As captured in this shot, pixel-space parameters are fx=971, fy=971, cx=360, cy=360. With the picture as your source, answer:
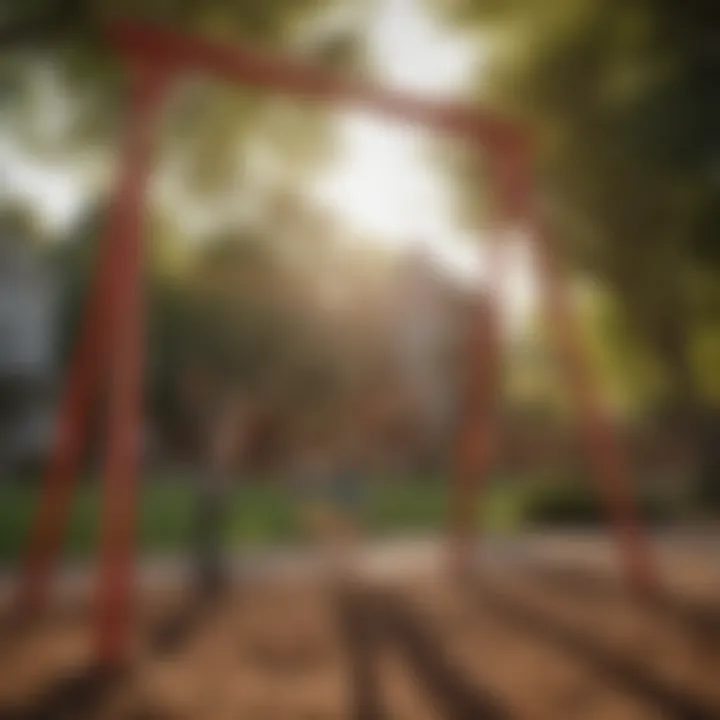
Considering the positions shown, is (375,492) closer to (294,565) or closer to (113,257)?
(294,565)

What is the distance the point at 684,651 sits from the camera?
57.0 inches

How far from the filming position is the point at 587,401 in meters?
1.62

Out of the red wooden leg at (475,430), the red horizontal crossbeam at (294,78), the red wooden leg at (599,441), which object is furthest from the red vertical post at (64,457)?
the red wooden leg at (599,441)

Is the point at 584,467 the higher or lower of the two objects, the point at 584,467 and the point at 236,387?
the lower

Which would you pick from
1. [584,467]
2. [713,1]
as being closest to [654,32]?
[713,1]

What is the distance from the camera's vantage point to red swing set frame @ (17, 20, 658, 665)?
1358 mm

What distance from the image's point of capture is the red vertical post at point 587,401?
1625 mm

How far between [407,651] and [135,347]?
0.59 metres

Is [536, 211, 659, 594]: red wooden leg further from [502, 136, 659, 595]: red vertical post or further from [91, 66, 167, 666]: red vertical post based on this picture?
[91, 66, 167, 666]: red vertical post

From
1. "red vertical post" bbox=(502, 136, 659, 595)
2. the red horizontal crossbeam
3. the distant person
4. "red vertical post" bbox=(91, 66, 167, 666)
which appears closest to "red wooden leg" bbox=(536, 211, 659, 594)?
"red vertical post" bbox=(502, 136, 659, 595)

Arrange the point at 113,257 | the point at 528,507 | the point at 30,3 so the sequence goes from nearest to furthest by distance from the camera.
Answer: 1. the point at 113,257
2. the point at 30,3
3. the point at 528,507

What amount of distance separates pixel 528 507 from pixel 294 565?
0.40m

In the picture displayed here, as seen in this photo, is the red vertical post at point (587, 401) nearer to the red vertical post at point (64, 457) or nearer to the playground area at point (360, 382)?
the playground area at point (360, 382)

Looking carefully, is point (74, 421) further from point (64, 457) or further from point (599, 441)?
point (599, 441)
